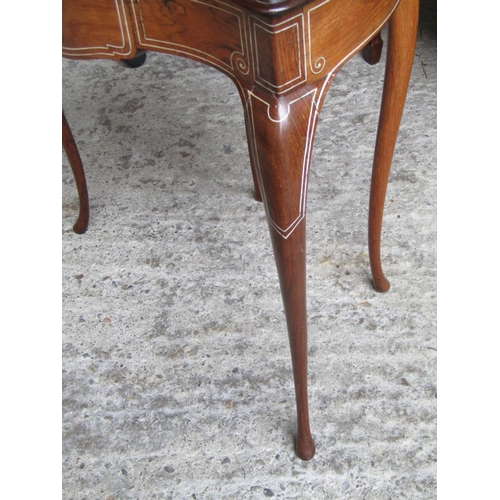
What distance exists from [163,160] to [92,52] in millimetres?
656

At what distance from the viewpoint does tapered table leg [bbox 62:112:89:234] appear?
3.96 feet

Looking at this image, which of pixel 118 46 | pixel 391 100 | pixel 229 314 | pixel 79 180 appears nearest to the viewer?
pixel 118 46

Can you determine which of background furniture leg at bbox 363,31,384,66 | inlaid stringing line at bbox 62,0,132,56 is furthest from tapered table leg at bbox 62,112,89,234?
background furniture leg at bbox 363,31,384,66

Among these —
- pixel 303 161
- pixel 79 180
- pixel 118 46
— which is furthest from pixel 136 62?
pixel 303 161

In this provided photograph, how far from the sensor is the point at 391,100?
91 centimetres

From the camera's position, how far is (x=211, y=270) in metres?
1.19

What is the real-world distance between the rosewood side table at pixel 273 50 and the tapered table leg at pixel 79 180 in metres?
0.45

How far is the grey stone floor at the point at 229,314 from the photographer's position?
0.93m

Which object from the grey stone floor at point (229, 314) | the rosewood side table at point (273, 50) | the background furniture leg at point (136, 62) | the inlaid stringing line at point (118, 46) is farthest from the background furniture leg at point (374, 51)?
the inlaid stringing line at point (118, 46)

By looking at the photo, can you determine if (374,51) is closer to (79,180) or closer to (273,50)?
(79,180)

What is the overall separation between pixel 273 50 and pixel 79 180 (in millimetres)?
758

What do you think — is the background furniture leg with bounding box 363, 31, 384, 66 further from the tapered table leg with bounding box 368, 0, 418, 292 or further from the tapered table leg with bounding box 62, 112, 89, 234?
the tapered table leg with bounding box 62, 112, 89, 234

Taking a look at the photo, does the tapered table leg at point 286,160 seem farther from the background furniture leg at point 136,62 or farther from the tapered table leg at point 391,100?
the background furniture leg at point 136,62

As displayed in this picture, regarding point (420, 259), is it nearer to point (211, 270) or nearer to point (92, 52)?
point (211, 270)
